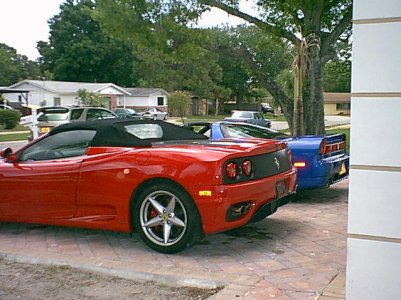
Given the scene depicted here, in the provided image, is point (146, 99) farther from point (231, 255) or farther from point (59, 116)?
point (231, 255)

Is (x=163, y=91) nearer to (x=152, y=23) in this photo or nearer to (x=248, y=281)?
(x=152, y=23)

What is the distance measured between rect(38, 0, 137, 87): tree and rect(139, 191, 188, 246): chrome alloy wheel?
61.9 m

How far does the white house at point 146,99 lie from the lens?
59.2 m

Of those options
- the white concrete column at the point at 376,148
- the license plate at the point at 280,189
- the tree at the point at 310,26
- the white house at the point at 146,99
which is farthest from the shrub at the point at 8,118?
the white concrete column at the point at 376,148

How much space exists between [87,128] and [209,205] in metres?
1.87

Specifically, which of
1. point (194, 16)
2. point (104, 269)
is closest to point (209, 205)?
point (104, 269)

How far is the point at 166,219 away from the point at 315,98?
9.41 meters

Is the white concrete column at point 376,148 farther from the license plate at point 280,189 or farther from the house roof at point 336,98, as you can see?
the house roof at point 336,98

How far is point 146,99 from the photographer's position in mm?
59312

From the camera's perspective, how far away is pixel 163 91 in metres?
60.2

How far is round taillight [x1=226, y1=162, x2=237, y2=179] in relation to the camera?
14.8ft

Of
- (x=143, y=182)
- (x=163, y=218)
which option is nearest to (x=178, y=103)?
(x=143, y=182)

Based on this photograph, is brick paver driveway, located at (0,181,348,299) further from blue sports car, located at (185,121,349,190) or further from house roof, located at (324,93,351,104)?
house roof, located at (324,93,351,104)

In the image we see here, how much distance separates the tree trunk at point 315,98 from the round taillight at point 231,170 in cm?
905
